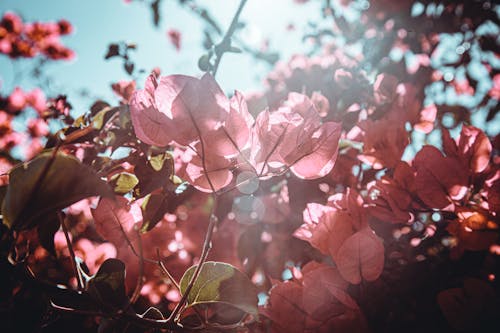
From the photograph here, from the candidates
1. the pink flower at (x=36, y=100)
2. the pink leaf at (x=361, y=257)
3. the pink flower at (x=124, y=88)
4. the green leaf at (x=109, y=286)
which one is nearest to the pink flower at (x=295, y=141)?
the pink leaf at (x=361, y=257)

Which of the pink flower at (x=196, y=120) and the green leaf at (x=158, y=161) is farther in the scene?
the green leaf at (x=158, y=161)

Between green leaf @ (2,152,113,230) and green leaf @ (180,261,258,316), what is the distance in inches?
7.4

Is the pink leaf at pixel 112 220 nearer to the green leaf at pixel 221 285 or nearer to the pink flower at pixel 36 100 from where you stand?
the green leaf at pixel 221 285

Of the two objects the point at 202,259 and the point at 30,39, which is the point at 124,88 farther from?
the point at 30,39

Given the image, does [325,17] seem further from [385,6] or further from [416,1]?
[416,1]

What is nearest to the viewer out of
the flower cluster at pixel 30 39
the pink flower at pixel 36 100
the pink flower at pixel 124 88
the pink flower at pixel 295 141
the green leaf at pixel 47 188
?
the green leaf at pixel 47 188

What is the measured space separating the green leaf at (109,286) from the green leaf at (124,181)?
0.43 ft

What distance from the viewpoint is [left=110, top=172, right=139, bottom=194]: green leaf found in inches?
20.1

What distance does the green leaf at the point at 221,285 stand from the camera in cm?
43

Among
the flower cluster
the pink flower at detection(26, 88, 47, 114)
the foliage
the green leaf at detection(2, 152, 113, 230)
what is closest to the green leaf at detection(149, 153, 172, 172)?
the foliage

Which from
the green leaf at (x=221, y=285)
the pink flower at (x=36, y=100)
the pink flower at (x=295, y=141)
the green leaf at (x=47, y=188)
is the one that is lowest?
the green leaf at (x=221, y=285)

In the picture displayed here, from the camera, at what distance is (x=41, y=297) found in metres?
0.43

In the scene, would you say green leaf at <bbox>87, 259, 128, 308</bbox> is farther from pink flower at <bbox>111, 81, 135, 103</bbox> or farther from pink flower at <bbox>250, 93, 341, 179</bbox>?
pink flower at <bbox>111, 81, 135, 103</bbox>

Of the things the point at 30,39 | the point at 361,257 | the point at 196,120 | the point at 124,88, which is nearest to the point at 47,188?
the point at 196,120
